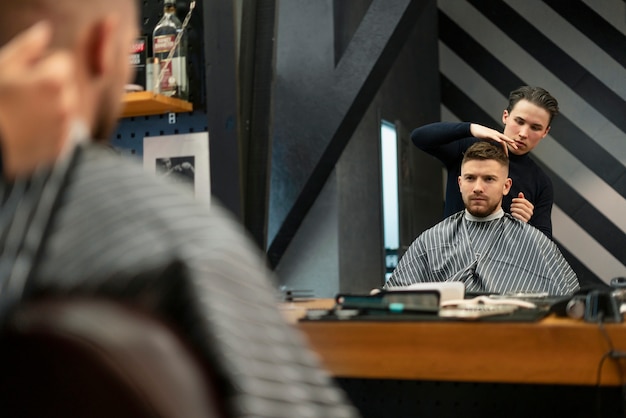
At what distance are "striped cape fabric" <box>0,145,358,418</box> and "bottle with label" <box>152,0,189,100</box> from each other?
1681mm

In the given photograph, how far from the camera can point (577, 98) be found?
712 centimetres

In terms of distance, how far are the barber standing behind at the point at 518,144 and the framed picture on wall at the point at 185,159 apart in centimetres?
163

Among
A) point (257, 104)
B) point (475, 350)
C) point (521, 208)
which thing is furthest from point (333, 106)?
point (475, 350)

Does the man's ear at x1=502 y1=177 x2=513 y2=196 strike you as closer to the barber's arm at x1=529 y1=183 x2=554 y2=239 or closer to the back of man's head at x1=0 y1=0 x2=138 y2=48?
the barber's arm at x1=529 y1=183 x2=554 y2=239

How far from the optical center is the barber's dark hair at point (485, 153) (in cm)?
322

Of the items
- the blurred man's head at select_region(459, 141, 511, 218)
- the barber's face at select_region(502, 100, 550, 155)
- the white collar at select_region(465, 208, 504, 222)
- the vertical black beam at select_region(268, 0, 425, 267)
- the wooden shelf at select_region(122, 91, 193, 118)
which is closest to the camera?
the wooden shelf at select_region(122, 91, 193, 118)

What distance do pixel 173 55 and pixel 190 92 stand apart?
118 millimetres

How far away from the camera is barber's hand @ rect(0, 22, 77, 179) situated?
0.46m

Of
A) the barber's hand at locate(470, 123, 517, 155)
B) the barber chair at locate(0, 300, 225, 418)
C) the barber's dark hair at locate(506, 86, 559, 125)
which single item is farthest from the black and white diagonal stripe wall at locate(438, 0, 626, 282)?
the barber chair at locate(0, 300, 225, 418)

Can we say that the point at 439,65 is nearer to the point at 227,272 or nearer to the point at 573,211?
the point at 573,211

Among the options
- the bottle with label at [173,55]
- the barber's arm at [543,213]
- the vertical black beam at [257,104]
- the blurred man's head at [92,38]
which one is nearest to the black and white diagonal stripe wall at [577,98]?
the barber's arm at [543,213]

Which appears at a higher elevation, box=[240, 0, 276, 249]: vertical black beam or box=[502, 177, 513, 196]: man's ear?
box=[240, 0, 276, 249]: vertical black beam

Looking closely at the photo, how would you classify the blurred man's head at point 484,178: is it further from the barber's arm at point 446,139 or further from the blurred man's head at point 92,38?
the blurred man's head at point 92,38

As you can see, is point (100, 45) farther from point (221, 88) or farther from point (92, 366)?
point (221, 88)
